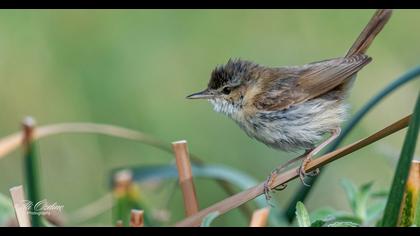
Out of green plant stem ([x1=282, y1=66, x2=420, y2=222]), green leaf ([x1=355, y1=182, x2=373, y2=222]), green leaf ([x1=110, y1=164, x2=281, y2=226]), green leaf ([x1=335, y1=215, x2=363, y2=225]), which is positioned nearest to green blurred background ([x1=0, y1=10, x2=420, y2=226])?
green leaf ([x1=110, y1=164, x2=281, y2=226])

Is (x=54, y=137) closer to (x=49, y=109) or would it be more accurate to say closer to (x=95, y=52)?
(x=49, y=109)

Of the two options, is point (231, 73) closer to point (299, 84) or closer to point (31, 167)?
point (299, 84)

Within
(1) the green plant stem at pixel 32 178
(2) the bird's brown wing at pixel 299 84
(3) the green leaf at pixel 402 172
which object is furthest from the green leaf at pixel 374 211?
(1) the green plant stem at pixel 32 178

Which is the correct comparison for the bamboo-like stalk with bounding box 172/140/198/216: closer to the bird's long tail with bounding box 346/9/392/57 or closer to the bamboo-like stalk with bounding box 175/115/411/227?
the bamboo-like stalk with bounding box 175/115/411/227

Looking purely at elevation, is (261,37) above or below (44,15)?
below
